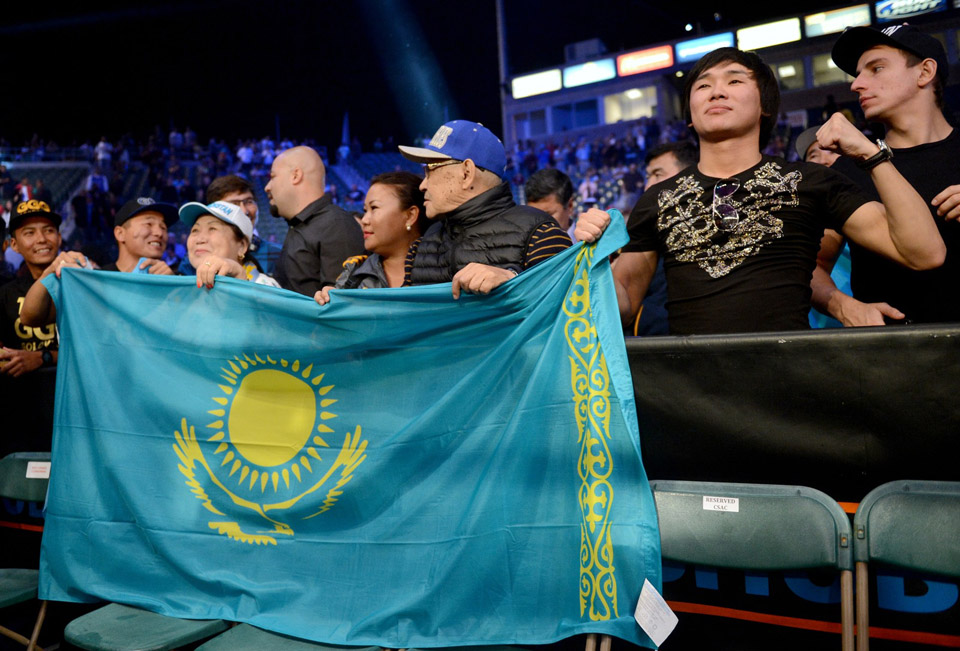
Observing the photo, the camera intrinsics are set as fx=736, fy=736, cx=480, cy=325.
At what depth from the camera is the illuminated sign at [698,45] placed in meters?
21.2

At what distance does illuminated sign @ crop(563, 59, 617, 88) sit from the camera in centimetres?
2464

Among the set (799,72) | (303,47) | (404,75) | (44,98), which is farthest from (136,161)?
(799,72)

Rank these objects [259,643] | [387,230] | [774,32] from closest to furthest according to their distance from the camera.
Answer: [259,643], [387,230], [774,32]

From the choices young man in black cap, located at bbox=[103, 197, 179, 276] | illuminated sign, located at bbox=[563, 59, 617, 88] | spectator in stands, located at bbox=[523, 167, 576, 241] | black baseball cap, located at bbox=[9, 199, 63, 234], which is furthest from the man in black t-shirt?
illuminated sign, located at bbox=[563, 59, 617, 88]

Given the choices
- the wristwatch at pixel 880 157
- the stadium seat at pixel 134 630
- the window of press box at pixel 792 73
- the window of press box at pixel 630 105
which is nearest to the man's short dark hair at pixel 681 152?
the wristwatch at pixel 880 157

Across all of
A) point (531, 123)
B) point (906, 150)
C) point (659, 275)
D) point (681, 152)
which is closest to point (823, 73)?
point (531, 123)

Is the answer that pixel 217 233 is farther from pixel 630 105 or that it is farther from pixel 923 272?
pixel 630 105

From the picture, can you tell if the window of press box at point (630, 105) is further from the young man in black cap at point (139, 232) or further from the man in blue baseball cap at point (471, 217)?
the man in blue baseball cap at point (471, 217)

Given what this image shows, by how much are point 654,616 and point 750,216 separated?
3.65 ft

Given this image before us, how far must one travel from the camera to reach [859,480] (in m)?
1.87

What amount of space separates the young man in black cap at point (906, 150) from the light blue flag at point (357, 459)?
0.94 m

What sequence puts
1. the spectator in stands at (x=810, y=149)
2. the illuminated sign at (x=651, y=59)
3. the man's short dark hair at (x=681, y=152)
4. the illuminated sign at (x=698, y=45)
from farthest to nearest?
1. the illuminated sign at (x=651, y=59)
2. the illuminated sign at (x=698, y=45)
3. the man's short dark hair at (x=681, y=152)
4. the spectator in stands at (x=810, y=149)

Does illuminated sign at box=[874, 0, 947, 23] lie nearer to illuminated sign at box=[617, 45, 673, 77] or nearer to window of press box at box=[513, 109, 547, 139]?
illuminated sign at box=[617, 45, 673, 77]

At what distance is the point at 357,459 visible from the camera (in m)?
2.31
